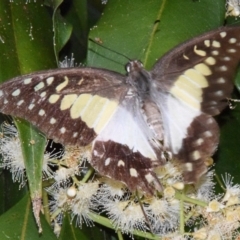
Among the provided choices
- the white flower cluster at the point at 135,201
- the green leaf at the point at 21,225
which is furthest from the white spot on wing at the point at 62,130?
the green leaf at the point at 21,225

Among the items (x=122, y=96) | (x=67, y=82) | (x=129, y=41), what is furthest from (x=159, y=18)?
(x=67, y=82)

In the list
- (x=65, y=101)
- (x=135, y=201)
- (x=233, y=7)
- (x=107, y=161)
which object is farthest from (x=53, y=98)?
(x=233, y=7)

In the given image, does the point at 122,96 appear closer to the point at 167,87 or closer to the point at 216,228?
the point at 167,87

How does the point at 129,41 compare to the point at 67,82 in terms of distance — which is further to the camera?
the point at 129,41

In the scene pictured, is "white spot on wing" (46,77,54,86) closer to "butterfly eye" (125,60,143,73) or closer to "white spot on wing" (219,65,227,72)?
"butterfly eye" (125,60,143,73)

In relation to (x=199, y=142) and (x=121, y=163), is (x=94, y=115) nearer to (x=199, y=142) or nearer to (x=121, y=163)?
(x=121, y=163)

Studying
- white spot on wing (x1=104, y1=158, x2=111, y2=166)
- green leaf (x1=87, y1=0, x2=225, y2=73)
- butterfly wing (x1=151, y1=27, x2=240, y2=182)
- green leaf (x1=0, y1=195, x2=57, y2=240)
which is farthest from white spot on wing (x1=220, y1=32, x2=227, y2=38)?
green leaf (x1=0, y1=195, x2=57, y2=240)
